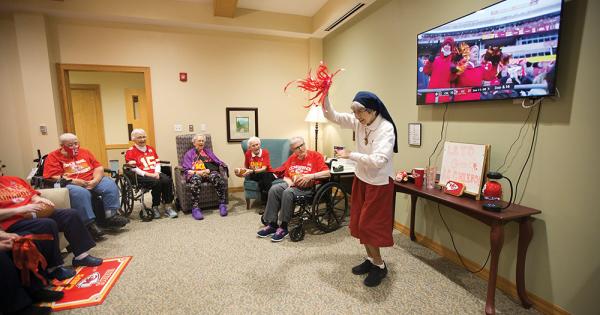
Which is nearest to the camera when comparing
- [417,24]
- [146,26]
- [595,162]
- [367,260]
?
[595,162]

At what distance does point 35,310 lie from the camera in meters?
1.81

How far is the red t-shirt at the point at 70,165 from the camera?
Result: 2.86m

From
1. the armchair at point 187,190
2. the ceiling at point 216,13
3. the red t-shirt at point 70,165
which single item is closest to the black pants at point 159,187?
the armchair at point 187,190

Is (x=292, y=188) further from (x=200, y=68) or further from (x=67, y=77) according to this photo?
(x=67, y=77)

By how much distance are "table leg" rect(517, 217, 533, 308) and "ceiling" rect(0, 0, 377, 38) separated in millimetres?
2757

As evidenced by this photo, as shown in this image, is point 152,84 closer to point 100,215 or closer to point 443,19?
point 100,215

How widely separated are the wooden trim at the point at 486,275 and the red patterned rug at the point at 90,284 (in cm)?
267

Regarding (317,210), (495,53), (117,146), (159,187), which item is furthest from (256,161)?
(117,146)

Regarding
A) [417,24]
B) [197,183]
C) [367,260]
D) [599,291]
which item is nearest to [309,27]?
[417,24]

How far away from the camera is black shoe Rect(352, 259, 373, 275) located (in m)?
2.23

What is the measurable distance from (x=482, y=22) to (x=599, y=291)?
1763mm

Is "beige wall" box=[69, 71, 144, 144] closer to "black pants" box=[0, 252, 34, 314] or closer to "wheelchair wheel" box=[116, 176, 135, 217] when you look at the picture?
"wheelchair wheel" box=[116, 176, 135, 217]

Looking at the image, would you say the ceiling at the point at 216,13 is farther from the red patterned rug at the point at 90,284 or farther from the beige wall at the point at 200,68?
the red patterned rug at the point at 90,284

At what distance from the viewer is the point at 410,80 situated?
2830mm
